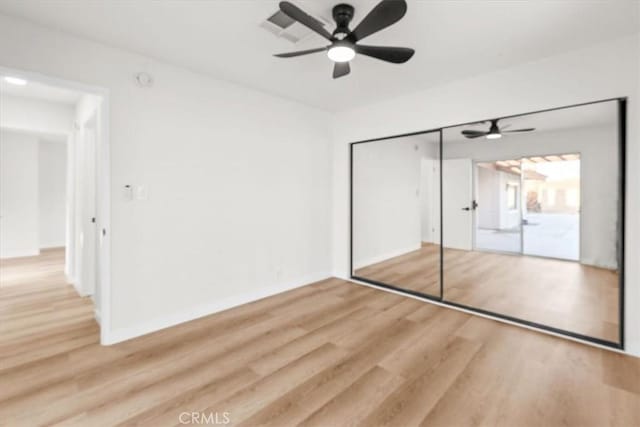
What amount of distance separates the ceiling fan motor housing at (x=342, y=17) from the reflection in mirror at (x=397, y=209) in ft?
8.16

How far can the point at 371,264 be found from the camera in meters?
5.12

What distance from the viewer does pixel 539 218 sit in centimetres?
401

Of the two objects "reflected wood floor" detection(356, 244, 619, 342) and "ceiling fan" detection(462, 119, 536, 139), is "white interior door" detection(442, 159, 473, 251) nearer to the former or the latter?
"reflected wood floor" detection(356, 244, 619, 342)

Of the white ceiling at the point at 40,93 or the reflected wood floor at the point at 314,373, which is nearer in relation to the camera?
the reflected wood floor at the point at 314,373

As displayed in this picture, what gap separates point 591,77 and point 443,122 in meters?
1.26

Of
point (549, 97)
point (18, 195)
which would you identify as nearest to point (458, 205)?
point (549, 97)

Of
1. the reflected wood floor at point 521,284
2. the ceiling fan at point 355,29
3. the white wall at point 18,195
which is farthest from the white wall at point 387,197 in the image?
the white wall at point 18,195

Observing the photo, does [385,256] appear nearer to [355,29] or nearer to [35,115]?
[355,29]

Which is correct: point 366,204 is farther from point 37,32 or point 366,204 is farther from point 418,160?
point 37,32

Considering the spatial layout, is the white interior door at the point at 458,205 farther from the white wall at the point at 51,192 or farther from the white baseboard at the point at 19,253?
the white wall at the point at 51,192

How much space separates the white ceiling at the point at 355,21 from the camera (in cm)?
200

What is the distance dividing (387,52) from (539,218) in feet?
11.2

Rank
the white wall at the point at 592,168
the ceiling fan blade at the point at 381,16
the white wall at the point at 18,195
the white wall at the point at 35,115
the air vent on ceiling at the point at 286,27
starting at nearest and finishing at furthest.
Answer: the ceiling fan blade at the point at 381,16 → the air vent on ceiling at the point at 286,27 → the white wall at the point at 592,168 → the white wall at the point at 35,115 → the white wall at the point at 18,195

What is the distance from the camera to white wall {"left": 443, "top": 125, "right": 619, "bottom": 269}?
2.74 m
